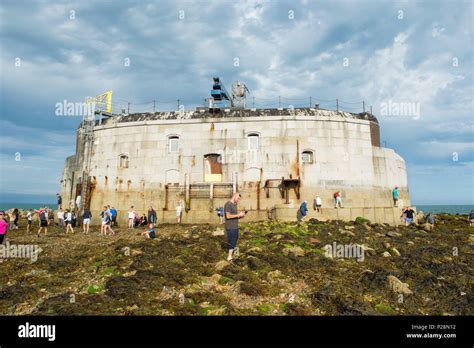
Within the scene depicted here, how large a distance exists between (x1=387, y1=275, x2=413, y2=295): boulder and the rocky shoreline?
4cm

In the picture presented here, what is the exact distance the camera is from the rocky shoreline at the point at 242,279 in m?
8.18

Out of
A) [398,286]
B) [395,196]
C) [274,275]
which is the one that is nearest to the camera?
[398,286]

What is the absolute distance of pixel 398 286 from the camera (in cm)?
941

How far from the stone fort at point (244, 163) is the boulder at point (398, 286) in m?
14.5

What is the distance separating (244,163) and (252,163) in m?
0.61

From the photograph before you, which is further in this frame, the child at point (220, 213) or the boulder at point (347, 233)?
the child at point (220, 213)

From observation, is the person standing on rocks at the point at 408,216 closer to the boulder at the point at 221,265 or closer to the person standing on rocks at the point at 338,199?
the person standing on rocks at the point at 338,199

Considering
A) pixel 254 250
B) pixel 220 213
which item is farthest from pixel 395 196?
pixel 254 250

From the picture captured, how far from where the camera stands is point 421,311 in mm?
8195

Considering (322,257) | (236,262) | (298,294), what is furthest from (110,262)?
(322,257)

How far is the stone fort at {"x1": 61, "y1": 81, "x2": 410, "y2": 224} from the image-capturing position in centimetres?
2570

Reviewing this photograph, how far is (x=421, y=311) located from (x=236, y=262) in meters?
5.64

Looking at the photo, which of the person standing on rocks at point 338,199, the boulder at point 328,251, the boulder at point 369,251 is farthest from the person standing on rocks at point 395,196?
the boulder at point 328,251

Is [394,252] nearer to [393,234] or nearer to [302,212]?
[393,234]
